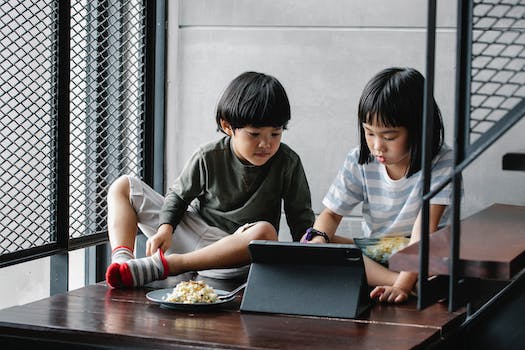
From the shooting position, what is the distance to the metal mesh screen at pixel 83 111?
2.88 m

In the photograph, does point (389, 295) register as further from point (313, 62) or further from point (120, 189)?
point (313, 62)

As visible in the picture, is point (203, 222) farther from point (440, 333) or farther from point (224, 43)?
point (440, 333)

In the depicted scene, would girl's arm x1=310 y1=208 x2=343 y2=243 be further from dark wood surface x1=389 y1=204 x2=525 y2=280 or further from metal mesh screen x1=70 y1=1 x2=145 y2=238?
metal mesh screen x1=70 y1=1 x2=145 y2=238

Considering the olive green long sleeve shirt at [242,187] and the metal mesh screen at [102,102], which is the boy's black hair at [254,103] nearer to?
the olive green long sleeve shirt at [242,187]

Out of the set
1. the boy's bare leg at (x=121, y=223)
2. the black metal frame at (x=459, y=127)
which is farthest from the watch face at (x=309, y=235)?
the black metal frame at (x=459, y=127)

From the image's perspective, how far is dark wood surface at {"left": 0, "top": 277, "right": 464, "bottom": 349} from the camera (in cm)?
196

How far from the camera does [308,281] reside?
2316 mm

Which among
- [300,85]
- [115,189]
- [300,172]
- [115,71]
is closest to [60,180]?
[115,189]

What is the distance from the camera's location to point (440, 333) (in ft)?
6.98

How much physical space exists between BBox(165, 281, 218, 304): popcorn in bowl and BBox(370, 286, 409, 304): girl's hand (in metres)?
0.49

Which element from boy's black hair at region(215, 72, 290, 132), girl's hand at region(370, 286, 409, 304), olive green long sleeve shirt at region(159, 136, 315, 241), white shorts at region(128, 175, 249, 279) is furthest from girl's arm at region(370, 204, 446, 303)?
white shorts at region(128, 175, 249, 279)

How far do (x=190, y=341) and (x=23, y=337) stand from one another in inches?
18.8

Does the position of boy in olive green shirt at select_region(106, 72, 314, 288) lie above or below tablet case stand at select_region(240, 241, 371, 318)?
above

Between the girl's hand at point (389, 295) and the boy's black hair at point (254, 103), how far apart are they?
73 centimetres
